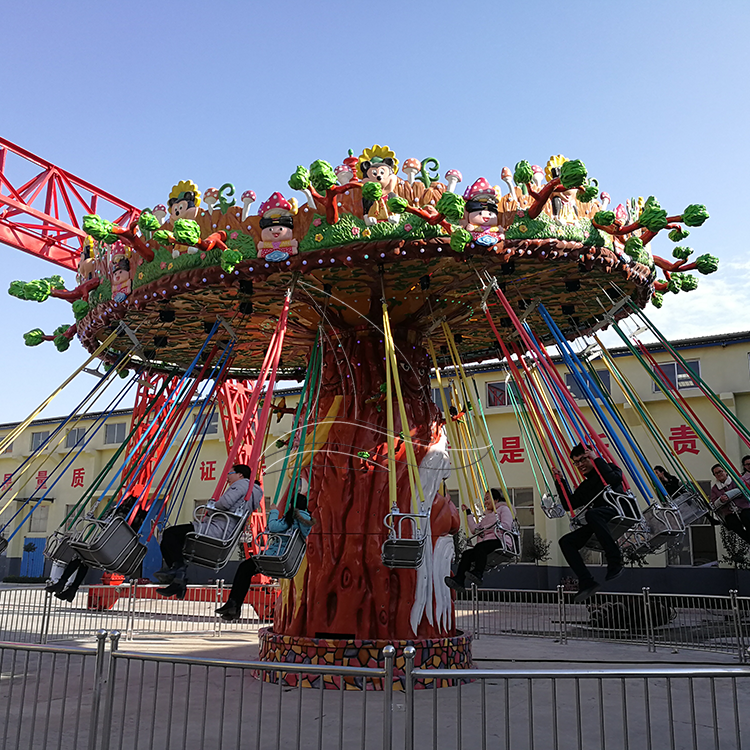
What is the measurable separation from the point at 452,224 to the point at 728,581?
50.5 feet

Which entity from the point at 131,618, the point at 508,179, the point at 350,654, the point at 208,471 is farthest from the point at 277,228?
the point at 208,471

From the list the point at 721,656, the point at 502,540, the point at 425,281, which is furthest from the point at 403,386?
the point at 721,656

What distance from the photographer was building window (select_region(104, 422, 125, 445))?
28516 millimetres

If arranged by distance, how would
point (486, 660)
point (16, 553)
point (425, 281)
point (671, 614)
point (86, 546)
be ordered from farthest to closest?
1. point (16, 553)
2. point (671, 614)
3. point (486, 660)
4. point (425, 281)
5. point (86, 546)

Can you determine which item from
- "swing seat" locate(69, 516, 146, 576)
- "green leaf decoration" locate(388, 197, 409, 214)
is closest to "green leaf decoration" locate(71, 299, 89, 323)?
"swing seat" locate(69, 516, 146, 576)

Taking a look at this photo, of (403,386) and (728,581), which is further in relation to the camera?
(728,581)

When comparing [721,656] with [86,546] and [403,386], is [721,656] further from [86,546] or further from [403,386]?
[86,546]

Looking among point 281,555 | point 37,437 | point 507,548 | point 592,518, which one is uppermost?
point 37,437

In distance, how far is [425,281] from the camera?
789 cm

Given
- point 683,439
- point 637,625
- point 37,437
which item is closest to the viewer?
point 637,625

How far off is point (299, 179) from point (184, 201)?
64.3 inches

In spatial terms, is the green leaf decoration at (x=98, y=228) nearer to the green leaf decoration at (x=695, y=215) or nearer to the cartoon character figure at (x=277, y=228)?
the cartoon character figure at (x=277, y=228)

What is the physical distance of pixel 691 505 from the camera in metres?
7.67

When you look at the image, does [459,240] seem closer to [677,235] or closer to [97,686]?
[677,235]
